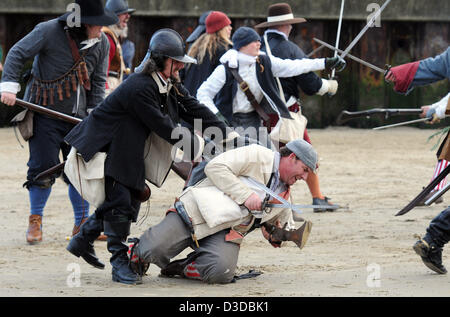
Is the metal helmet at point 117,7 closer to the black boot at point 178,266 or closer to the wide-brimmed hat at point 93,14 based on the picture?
the wide-brimmed hat at point 93,14

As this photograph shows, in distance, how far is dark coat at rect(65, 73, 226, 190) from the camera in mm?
5496

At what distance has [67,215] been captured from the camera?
8.23m

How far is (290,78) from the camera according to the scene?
7875 mm

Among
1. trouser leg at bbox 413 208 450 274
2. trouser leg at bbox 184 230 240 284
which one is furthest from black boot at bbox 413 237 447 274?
trouser leg at bbox 184 230 240 284


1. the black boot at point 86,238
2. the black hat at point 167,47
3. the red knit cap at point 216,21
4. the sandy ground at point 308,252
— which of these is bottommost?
the sandy ground at point 308,252

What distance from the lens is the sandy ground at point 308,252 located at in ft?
17.5

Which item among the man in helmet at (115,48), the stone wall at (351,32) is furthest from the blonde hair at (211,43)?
the stone wall at (351,32)

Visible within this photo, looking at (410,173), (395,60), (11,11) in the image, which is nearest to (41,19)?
(11,11)

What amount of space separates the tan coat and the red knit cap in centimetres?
236

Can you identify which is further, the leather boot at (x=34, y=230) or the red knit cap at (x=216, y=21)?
the red knit cap at (x=216, y=21)

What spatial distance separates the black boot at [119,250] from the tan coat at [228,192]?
1.34 feet

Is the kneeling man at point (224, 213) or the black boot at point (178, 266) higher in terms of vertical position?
the kneeling man at point (224, 213)

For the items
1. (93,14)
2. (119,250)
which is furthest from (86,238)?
(93,14)

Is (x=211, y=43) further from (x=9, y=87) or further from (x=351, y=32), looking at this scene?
(x=351, y=32)
